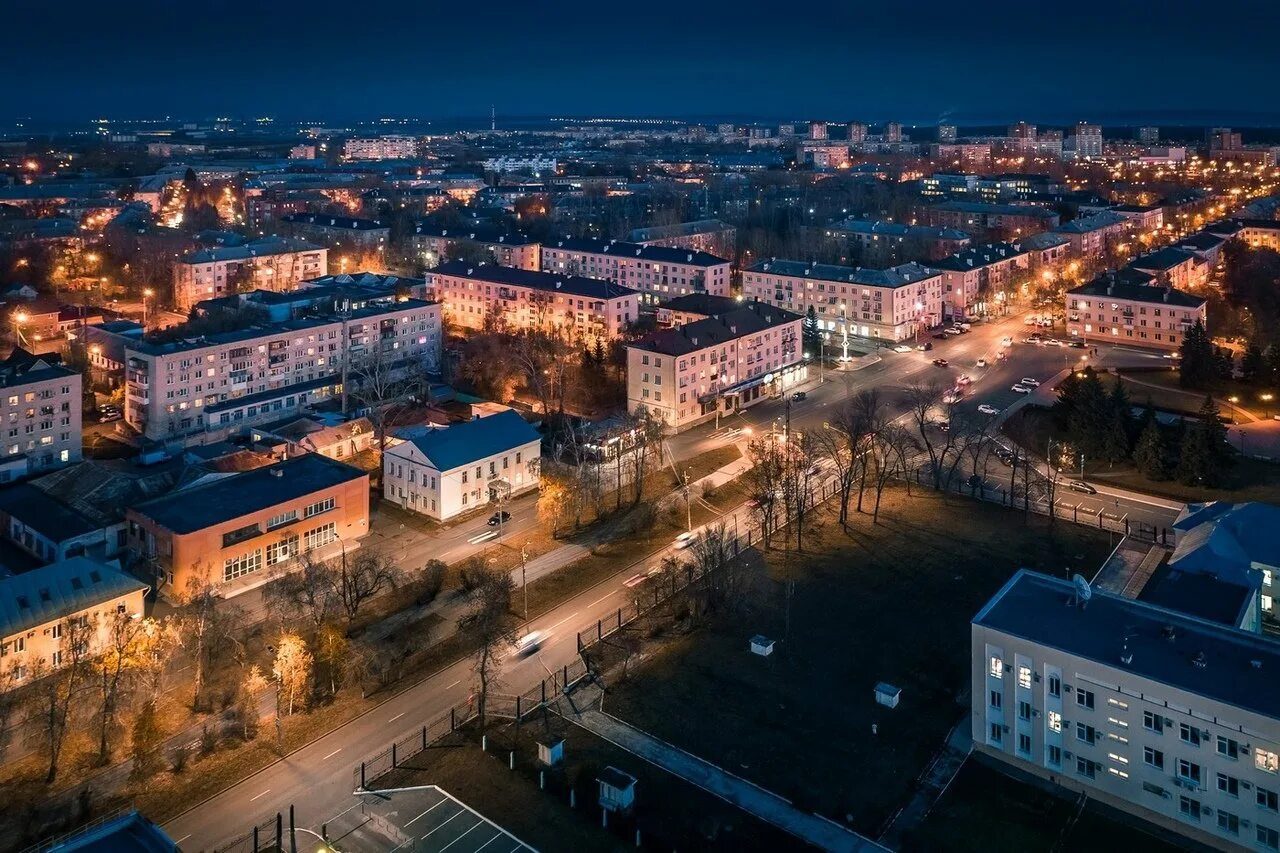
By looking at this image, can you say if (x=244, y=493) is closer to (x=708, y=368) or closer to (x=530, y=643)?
(x=530, y=643)

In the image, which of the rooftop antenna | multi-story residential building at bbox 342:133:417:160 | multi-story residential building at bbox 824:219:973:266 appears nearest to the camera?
the rooftop antenna

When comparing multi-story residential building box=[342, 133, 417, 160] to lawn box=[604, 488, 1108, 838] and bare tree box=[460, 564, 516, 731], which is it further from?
lawn box=[604, 488, 1108, 838]

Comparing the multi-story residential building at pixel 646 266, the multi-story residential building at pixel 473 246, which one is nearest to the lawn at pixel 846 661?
the multi-story residential building at pixel 646 266

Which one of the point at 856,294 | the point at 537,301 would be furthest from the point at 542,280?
the point at 856,294

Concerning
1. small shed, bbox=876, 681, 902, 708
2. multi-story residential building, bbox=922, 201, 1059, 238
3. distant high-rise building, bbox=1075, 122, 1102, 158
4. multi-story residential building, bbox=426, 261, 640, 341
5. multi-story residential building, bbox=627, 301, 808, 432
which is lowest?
small shed, bbox=876, 681, 902, 708

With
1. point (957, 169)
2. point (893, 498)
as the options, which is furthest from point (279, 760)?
point (957, 169)

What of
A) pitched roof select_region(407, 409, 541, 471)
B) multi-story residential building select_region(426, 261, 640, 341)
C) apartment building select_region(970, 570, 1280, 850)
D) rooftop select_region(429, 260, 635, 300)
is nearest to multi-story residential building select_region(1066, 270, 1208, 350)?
multi-story residential building select_region(426, 261, 640, 341)
